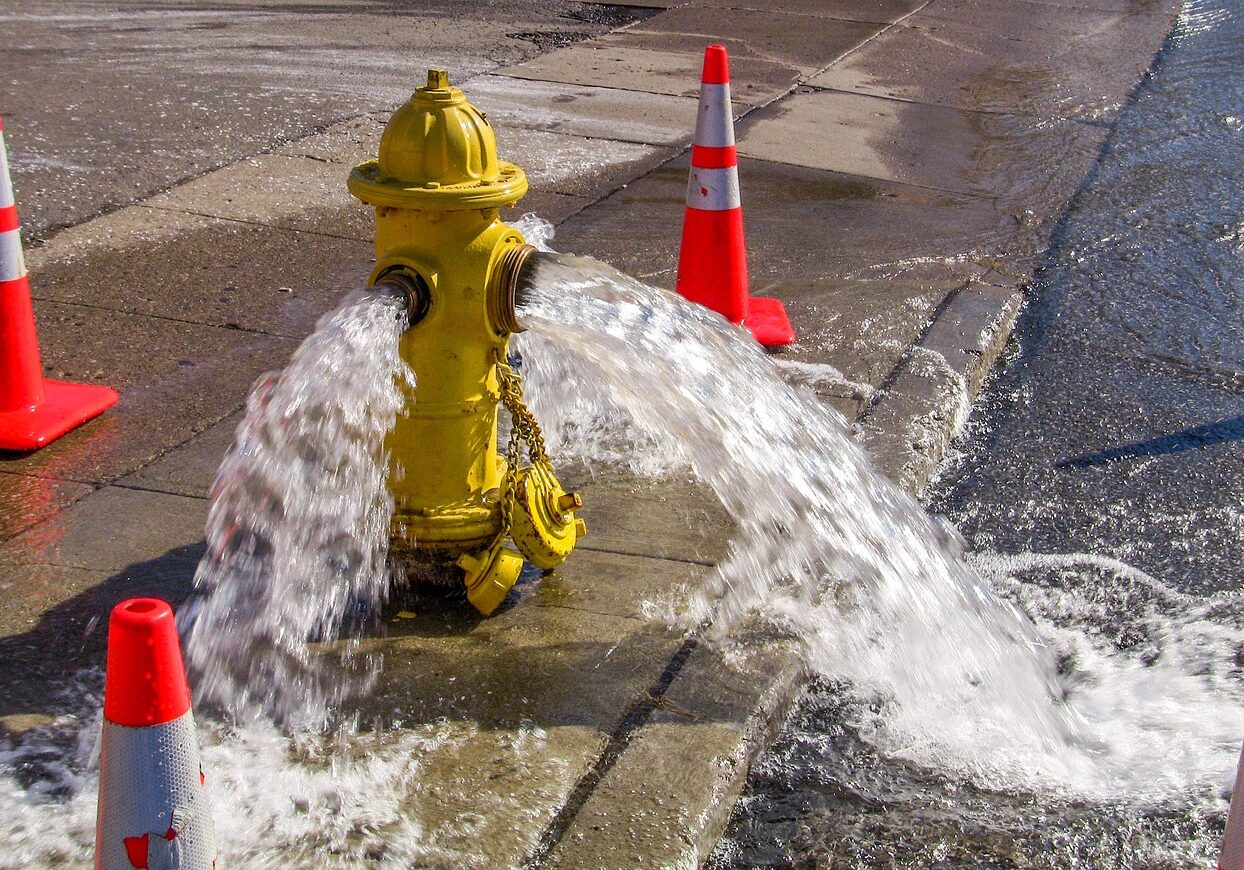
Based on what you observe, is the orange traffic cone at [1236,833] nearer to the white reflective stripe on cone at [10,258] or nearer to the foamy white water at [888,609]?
the foamy white water at [888,609]

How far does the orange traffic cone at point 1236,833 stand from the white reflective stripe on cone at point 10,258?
3.60 m

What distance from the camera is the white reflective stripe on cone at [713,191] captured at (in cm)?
518

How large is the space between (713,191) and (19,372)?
2.51 meters

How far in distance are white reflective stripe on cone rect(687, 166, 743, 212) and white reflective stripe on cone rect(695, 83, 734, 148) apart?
0.35ft

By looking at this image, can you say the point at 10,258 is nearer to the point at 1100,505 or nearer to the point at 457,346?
the point at 457,346

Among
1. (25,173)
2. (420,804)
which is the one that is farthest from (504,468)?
(25,173)

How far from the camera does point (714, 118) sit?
5.11 metres

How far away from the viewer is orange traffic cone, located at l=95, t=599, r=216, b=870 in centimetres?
196

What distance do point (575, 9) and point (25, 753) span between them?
10.3m

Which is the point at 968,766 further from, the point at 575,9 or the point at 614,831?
the point at 575,9

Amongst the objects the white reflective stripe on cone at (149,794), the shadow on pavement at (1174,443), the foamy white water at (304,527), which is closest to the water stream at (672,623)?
the foamy white water at (304,527)

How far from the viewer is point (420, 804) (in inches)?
108

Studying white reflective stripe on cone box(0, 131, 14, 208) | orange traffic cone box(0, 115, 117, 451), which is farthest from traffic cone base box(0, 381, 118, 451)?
white reflective stripe on cone box(0, 131, 14, 208)

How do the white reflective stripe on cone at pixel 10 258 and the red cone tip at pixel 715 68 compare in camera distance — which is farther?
the red cone tip at pixel 715 68
